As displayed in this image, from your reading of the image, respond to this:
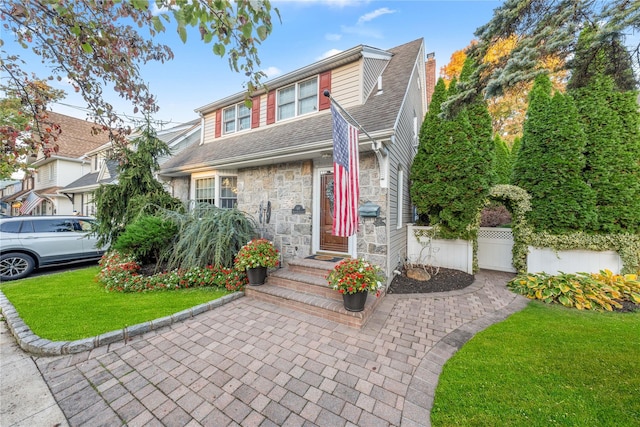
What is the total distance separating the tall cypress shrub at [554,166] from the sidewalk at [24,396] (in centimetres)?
902

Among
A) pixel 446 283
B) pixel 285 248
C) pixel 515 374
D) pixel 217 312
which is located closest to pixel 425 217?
pixel 446 283

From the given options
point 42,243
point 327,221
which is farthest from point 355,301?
point 42,243

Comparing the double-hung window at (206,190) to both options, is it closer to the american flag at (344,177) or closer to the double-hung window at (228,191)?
the double-hung window at (228,191)

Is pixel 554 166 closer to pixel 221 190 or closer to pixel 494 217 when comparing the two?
pixel 494 217

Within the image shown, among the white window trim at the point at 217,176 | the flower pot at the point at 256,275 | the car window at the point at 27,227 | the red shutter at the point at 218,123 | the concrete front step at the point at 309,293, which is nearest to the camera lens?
the concrete front step at the point at 309,293

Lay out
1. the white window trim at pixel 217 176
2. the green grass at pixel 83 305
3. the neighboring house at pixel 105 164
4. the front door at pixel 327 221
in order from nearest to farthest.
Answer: the green grass at pixel 83 305 < the front door at pixel 327 221 < the white window trim at pixel 217 176 < the neighboring house at pixel 105 164

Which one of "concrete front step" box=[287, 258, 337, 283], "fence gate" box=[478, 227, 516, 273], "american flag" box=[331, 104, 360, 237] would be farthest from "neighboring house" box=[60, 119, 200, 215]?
"fence gate" box=[478, 227, 516, 273]

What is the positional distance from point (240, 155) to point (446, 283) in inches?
256

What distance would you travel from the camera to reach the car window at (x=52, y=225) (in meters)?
6.72

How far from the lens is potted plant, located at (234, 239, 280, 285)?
196 inches

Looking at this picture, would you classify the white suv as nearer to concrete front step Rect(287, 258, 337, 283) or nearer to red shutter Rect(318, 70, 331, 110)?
concrete front step Rect(287, 258, 337, 283)

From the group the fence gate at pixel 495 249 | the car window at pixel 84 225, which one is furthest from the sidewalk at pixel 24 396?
the fence gate at pixel 495 249

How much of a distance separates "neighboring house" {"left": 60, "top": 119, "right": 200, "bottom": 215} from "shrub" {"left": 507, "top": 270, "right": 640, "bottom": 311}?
1232cm

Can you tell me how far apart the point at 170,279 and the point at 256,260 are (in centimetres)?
222
